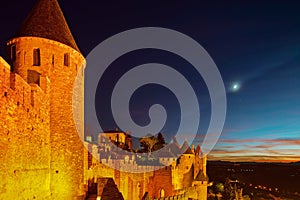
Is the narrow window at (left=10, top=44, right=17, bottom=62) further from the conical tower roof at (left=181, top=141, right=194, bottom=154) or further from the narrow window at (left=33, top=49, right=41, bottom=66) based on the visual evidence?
the conical tower roof at (left=181, top=141, right=194, bottom=154)

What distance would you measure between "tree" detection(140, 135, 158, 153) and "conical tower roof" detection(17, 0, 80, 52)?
3256 centimetres

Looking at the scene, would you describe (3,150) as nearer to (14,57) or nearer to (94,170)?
(14,57)

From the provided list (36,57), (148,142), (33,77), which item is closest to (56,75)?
(33,77)

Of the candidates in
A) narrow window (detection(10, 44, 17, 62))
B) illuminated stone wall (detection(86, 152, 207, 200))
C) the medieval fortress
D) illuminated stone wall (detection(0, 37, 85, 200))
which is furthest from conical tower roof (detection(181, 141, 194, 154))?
narrow window (detection(10, 44, 17, 62))

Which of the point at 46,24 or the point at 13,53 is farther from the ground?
the point at 46,24

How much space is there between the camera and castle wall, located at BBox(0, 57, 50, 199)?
877 centimetres

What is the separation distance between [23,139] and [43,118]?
6.38ft

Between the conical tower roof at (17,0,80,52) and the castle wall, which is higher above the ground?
the conical tower roof at (17,0,80,52)

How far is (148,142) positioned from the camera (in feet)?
150

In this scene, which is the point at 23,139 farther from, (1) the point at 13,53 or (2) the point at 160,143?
(2) the point at 160,143

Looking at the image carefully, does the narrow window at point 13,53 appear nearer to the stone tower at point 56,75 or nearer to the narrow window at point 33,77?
the stone tower at point 56,75

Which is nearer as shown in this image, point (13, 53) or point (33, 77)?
point (33, 77)

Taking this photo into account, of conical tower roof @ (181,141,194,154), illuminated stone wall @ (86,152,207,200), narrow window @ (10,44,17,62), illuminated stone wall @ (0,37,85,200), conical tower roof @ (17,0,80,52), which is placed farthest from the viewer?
conical tower roof @ (181,141,194,154)

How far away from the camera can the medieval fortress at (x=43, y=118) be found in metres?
9.23
